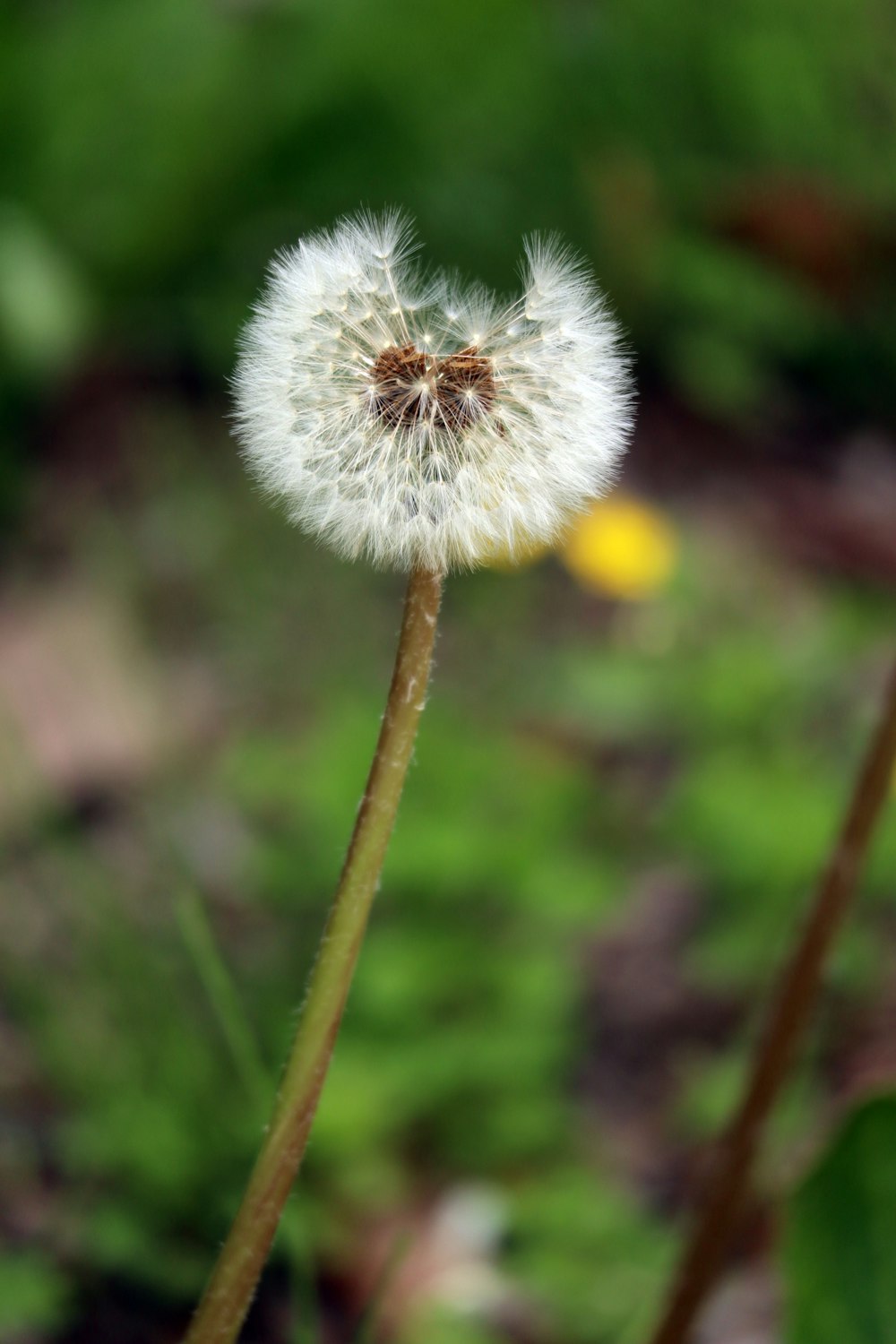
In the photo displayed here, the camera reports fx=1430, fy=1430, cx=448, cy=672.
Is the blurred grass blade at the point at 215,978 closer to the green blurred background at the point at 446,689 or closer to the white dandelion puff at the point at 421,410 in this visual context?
the green blurred background at the point at 446,689

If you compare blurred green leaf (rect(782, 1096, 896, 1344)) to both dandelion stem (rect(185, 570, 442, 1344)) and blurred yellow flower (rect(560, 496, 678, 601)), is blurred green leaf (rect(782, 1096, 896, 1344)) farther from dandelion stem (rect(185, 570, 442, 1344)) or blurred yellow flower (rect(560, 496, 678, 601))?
blurred yellow flower (rect(560, 496, 678, 601))

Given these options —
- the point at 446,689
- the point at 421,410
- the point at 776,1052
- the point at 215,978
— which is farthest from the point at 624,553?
the point at 421,410

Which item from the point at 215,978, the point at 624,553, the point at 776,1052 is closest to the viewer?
the point at 215,978

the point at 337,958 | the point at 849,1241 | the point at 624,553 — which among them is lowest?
the point at 337,958

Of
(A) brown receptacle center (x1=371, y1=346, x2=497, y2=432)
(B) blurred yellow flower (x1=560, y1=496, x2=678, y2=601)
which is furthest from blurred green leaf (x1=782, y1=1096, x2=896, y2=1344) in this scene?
(B) blurred yellow flower (x1=560, y1=496, x2=678, y2=601)

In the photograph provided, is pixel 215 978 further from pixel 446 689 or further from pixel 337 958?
pixel 446 689

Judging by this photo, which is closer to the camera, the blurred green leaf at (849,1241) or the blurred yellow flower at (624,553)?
the blurred green leaf at (849,1241)

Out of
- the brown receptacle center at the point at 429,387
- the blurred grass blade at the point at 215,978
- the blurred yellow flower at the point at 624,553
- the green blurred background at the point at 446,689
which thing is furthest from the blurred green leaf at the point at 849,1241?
the blurred yellow flower at the point at 624,553
